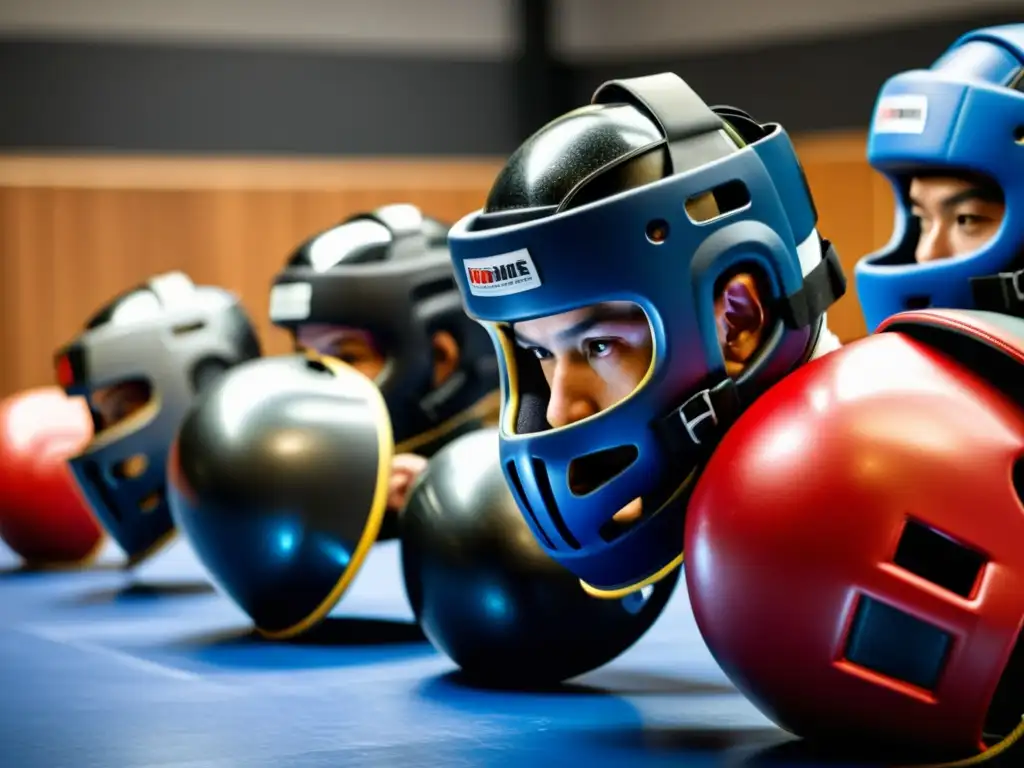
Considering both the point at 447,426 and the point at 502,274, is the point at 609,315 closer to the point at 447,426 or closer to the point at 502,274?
the point at 502,274

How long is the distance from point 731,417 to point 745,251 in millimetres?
253

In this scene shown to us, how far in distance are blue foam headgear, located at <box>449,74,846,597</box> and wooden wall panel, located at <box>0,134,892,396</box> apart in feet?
21.5

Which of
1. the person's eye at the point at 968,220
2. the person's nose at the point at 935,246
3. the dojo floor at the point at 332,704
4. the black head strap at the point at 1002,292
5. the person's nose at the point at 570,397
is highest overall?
the person's eye at the point at 968,220

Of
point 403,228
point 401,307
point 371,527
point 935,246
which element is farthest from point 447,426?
point 935,246

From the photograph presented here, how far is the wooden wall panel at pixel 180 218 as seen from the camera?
8758 mm

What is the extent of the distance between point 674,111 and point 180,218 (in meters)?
7.27

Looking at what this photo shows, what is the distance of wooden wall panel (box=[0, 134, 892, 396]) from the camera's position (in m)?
8.76

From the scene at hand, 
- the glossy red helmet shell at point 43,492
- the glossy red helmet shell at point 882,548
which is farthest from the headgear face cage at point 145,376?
the glossy red helmet shell at point 882,548

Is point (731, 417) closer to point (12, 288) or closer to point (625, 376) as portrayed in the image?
point (625, 376)

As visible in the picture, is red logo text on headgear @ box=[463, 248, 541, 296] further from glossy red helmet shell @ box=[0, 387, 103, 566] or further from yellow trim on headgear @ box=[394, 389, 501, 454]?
glossy red helmet shell @ box=[0, 387, 103, 566]

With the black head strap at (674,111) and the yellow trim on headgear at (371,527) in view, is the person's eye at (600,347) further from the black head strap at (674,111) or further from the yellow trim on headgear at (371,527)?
the yellow trim on headgear at (371,527)

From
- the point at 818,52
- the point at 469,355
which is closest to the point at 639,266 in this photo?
the point at 469,355

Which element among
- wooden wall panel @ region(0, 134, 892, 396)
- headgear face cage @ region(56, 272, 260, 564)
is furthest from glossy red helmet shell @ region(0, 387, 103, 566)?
wooden wall panel @ region(0, 134, 892, 396)

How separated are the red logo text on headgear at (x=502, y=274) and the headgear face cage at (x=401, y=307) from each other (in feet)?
5.48
